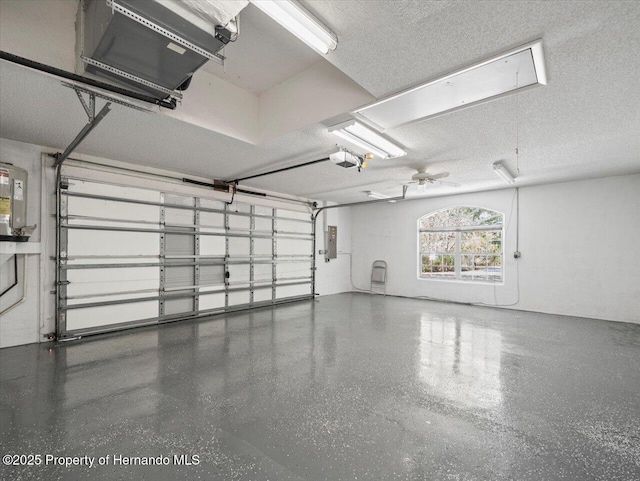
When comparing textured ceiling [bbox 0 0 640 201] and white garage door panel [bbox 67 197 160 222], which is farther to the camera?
white garage door panel [bbox 67 197 160 222]

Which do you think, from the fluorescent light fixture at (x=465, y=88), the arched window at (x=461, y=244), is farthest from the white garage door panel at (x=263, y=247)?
the fluorescent light fixture at (x=465, y=88)

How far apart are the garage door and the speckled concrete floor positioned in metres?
0.63

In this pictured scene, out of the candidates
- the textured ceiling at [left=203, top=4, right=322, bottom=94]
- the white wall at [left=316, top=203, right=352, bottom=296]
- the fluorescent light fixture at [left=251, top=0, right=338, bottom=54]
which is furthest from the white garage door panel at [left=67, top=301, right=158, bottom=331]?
the fluorescent light fixture at [left=251, top=0, right=338, bottom=54]

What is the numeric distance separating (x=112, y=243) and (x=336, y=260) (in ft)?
17.7

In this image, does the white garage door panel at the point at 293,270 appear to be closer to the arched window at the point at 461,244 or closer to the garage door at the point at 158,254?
the garage door at the point at 158,254

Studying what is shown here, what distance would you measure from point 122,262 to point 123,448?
3.32 metres

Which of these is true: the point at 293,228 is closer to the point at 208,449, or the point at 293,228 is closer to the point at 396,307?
the point at 396,307

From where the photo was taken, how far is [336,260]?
843 cm

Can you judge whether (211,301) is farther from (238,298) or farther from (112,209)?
(112,209)

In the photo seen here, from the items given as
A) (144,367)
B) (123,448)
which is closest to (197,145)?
(144,367)

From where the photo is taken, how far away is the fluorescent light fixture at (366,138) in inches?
117

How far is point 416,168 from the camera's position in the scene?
4812 millimetres

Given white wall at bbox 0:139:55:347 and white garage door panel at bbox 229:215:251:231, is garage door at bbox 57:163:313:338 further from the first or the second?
white wall at bbox 0:139:55:347

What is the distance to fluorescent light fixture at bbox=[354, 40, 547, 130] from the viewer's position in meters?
2.04
